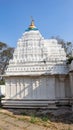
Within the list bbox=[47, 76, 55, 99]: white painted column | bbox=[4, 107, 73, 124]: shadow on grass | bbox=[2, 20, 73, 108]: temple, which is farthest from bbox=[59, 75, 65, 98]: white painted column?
bbox=[4, 107, 73, 124]: shadow on grass

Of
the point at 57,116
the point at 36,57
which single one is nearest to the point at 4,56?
the point at 36,57

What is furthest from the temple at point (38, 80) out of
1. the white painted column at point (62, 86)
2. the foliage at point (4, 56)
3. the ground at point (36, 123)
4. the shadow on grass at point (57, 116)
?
the foliage at point (4, 56)

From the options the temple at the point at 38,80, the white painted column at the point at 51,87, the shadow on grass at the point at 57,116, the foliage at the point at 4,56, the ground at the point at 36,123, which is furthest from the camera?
the foliage at the point at 4,56

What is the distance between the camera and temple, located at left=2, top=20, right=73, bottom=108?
14.9 metres

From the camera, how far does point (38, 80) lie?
15.4m

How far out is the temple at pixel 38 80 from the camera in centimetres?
1493

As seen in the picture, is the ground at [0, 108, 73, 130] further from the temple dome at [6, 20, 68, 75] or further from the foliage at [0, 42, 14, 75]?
the foliage at [0, 42, 14, 75]

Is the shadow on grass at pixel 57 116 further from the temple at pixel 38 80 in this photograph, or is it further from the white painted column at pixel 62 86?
the white painted column at pixel 62 86

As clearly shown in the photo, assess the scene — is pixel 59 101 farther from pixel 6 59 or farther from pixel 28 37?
pixel 6 59

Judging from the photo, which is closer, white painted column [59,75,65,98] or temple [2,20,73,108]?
temple [2,20,73,108]

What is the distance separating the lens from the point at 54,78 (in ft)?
50.1

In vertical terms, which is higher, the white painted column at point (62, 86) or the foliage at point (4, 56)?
the foliage at point (4, 56)

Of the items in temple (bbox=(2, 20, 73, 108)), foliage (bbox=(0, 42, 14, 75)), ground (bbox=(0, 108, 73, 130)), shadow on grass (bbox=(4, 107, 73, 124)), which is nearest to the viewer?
ground (bbox=(0, 108, 73, 130))

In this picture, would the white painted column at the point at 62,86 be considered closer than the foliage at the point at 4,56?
Yes
